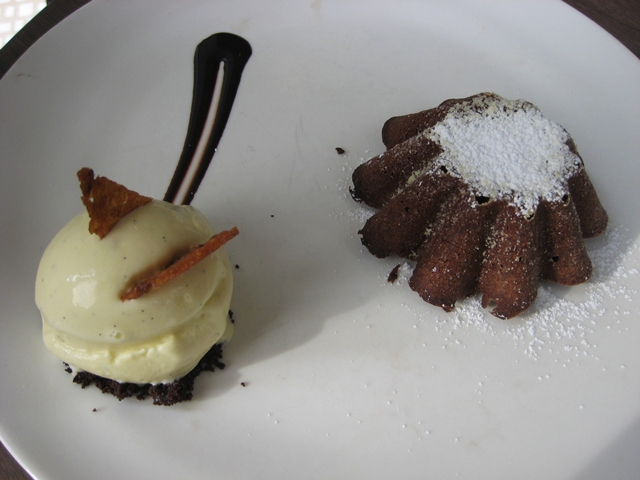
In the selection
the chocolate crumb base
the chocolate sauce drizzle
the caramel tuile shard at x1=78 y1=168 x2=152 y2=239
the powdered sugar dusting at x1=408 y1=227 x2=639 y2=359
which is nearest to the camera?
the caramel tuile shard at x1=78 y1=168 x2=152 y2=239

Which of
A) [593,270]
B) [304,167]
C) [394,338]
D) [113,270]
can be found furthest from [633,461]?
[113,270]

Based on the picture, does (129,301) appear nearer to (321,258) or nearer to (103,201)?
(103,201)

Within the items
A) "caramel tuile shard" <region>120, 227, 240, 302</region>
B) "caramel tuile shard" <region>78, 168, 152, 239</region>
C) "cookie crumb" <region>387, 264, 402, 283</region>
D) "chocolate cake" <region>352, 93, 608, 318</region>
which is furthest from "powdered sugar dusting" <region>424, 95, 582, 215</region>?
"caramel tuile shard" <region>78, 168, 152, 239</region>

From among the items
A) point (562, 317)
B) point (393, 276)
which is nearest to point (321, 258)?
point (393, 276)

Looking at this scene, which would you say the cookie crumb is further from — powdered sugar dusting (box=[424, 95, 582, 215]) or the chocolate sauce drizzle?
the chocolate sauce drizzle

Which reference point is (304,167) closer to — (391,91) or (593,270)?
(391,91)

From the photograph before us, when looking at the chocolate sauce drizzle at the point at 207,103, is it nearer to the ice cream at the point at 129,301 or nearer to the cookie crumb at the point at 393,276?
the ice cream at the point at 129,301
